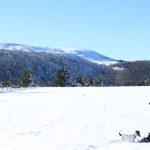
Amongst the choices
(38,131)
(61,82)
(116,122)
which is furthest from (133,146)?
(61,82)

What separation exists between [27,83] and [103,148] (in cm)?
10894

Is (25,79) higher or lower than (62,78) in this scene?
lower

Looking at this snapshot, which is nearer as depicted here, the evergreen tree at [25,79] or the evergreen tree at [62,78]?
the evergreen tree at [62,78]

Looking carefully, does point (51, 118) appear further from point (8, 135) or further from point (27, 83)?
point (27, 83)

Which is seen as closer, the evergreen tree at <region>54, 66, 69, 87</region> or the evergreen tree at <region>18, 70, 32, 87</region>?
the evergreen tree at <region>54, 66, 69, 87</region>

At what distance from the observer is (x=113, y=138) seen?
56.6ft

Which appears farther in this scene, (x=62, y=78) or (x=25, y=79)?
(x=25, y=79)

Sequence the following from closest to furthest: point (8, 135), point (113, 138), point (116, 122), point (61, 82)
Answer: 1. point (113, 138)
2. point (8, 135)
3. point (116, 122)
4. point (61, 82)

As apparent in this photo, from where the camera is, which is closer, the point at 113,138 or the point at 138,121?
the point at 113,138

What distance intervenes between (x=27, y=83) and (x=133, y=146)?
10869 centimetres

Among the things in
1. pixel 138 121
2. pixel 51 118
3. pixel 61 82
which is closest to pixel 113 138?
pixel 138 121

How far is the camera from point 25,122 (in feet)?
76.3

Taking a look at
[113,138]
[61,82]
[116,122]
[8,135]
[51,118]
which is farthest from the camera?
[61,82]

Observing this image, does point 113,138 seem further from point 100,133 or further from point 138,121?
point 138,121
